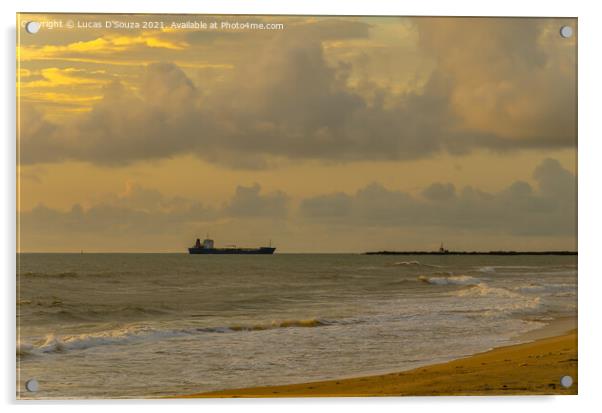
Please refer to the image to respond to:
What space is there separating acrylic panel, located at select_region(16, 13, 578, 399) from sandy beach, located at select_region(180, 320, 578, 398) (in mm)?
13

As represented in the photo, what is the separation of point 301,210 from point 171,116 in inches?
39.7

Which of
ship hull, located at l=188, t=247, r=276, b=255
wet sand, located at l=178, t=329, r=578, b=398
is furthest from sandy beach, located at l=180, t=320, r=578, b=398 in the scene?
ship hull, located at l=188, t=247, r=276, b=255

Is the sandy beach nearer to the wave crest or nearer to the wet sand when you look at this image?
the wet sand

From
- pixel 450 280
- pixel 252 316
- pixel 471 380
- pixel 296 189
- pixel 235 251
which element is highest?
pixel 296 189

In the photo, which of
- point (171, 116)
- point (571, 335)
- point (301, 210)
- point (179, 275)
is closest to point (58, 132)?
point (171, 116)

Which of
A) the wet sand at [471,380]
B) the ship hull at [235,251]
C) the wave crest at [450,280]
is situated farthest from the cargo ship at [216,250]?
the wave crest at [450,280]

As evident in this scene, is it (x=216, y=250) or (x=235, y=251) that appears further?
(x=235, y=251)

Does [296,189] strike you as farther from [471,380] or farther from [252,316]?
[471,380]

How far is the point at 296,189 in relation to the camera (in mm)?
6281

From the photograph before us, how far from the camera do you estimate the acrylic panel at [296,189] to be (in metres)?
6.04

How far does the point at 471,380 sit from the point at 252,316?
4.80 feet

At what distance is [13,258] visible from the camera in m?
5.89
